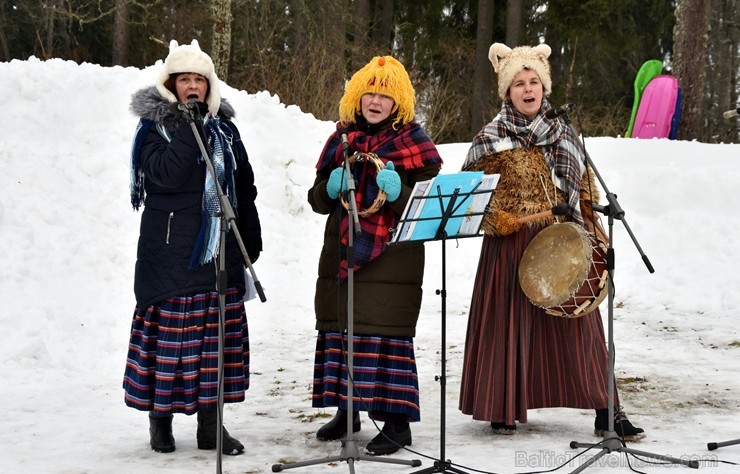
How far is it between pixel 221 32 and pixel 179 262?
896cm

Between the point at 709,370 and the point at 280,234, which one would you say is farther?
the point at 280,234

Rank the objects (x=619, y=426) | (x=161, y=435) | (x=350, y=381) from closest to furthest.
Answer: (x=350, y=381)
(x=161, y=435)
(x=619, y=426)

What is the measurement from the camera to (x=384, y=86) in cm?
450

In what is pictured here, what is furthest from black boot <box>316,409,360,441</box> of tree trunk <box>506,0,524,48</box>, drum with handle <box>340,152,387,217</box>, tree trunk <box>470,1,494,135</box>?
tree trunk <box>506,0,524,48</box>

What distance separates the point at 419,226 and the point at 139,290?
4.69ft

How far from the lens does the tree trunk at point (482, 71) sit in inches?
748

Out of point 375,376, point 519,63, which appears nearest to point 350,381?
point 375,376

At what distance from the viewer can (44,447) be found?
4.56m

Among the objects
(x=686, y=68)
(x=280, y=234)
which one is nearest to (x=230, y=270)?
(x=280, y=234)

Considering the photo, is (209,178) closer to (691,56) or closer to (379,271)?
(379,271)

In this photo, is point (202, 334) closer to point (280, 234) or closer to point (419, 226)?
point (419, 226)

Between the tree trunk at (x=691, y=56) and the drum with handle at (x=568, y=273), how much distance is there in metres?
9.41

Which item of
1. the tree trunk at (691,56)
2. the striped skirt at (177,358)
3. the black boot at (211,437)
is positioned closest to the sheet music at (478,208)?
the striped skirt at (177,358)

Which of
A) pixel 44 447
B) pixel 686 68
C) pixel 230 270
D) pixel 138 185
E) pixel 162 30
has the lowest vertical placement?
pixel 44 447
